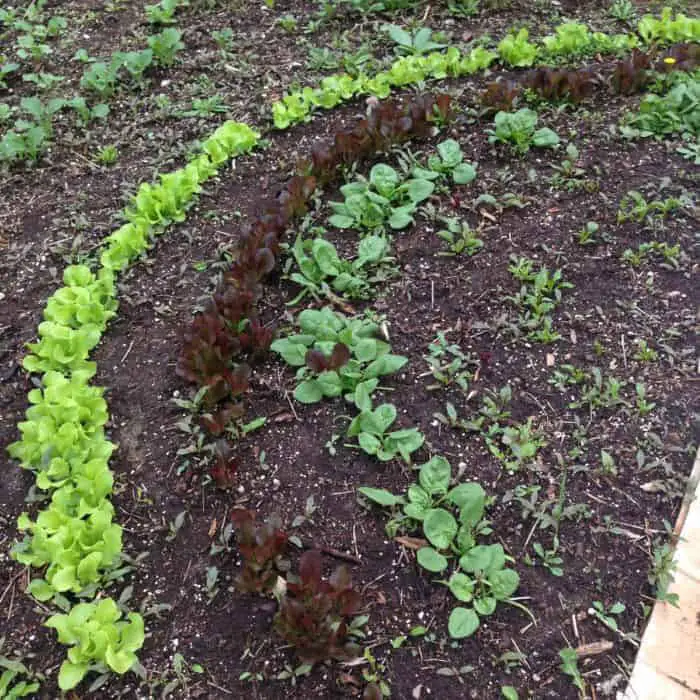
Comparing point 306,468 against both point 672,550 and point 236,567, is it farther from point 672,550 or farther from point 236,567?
point 672,550

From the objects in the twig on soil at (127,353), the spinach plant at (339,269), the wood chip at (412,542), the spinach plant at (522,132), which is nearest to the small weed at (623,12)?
the spinach plant at (522,132)

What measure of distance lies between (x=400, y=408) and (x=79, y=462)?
1.35 metres

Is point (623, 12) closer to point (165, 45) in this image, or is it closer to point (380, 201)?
point (380, 201)

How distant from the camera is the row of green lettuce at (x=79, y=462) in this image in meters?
2.53

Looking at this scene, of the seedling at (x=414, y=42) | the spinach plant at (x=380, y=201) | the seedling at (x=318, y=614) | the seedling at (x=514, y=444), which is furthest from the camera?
the seedling at (x=414, y=42)

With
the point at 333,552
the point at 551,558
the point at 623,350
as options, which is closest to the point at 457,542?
the point at 551,558

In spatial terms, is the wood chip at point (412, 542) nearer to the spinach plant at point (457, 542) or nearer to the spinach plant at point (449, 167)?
the spinach plant at point (457, 542)

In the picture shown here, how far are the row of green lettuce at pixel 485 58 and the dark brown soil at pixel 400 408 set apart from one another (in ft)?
0.59

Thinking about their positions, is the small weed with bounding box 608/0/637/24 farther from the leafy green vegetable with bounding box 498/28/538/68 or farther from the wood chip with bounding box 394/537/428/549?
the wood chip with bounding box 394/537/428/549

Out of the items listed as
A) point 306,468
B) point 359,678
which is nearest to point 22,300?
point 306,468

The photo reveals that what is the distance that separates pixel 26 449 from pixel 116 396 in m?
0.47

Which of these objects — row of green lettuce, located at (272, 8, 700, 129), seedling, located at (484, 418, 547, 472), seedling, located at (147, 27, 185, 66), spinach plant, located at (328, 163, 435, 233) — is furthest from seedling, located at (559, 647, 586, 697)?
seedling, located at (147, 27, 185, 66)

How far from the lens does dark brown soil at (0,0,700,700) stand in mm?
2574

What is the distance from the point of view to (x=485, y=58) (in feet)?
16.6
